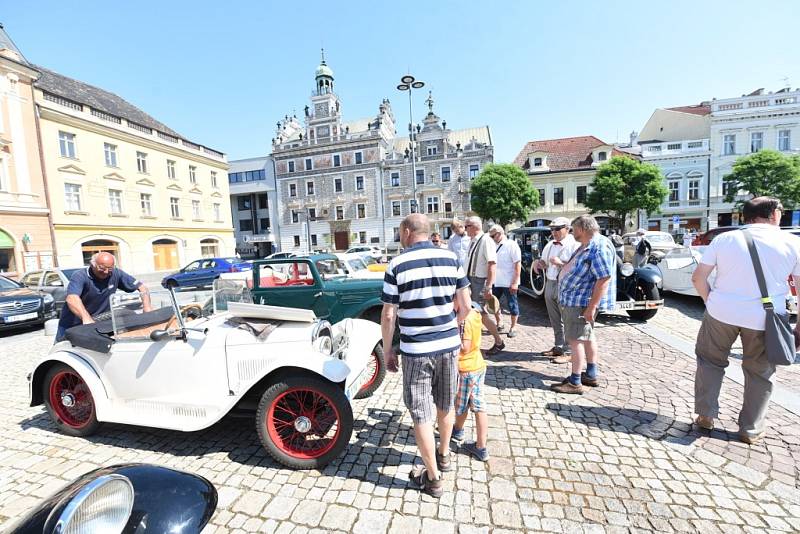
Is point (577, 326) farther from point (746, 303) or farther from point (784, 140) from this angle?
point (784, 140)

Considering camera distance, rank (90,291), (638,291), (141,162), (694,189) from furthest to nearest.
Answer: (694,189), (141,162), (638,291), (90,291)

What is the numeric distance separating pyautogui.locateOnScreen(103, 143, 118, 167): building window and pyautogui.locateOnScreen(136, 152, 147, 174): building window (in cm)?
147

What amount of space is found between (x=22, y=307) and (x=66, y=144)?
815 inches

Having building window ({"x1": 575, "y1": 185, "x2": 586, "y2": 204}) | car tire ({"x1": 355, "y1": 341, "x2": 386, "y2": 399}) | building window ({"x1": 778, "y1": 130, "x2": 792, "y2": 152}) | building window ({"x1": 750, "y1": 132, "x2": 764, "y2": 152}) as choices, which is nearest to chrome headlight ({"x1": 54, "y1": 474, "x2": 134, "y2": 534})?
car tire ({"x1": 355, "y1": 341, "x2": 386, "y2": 399})

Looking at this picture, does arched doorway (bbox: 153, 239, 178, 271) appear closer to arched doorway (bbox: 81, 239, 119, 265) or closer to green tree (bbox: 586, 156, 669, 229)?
arched doorway (bbox: 81, 239, 119, 265)

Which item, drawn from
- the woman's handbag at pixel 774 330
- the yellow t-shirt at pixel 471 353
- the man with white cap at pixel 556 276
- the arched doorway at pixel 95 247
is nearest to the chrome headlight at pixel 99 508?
the yellow t-shirt at pixel 471 353

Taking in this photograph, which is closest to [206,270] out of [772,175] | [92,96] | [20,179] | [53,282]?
[53,282]

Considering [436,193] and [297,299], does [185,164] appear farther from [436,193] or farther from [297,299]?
[297,299]

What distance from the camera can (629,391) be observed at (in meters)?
3.74

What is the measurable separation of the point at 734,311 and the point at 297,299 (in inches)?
194

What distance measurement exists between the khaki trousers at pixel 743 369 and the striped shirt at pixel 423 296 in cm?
228

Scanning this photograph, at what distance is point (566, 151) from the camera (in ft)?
116

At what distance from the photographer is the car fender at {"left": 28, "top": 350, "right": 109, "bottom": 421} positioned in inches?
114

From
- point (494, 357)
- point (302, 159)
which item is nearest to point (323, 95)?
point (302, 159)
